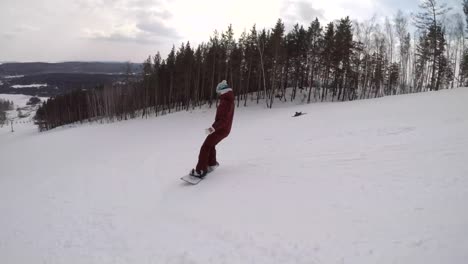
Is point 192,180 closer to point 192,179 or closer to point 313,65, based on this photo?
point 192,179

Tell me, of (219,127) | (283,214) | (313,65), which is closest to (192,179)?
(219,127)

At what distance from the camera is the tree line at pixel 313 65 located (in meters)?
43.2

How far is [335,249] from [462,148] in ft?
15.1

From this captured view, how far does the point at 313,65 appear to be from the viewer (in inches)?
1817

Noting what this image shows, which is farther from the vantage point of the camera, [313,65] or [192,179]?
[313,65]

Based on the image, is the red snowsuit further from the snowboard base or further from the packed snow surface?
the packed snow surface

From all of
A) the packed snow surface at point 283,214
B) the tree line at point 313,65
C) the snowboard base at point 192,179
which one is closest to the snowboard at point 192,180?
the snowboard base at point 192,179

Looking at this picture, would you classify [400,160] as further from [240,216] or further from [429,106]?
[429,106]

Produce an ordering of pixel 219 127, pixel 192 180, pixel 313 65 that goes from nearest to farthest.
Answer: pixel 192 180
pixel 219 127
pixel 313 65

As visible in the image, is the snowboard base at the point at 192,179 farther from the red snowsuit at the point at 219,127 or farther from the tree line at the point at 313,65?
the tree line at the point at 313,65

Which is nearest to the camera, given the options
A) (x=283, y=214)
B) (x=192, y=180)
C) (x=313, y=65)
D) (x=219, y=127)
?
(x=283, y=214)

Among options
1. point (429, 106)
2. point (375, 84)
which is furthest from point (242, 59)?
point (429, 106)

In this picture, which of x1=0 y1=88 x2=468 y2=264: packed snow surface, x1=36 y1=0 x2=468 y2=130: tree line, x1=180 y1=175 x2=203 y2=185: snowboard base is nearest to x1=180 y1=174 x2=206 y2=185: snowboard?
x1=180 y1=175 x2=203 y2=185: snowboard base

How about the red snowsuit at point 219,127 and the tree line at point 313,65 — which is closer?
the red snowsuit at point 219,127
